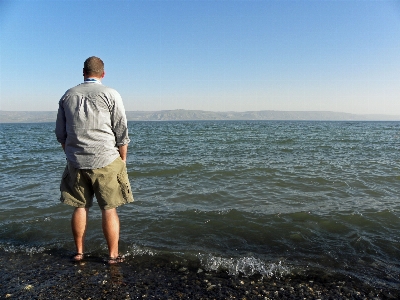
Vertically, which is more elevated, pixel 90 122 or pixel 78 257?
pixel 90 122

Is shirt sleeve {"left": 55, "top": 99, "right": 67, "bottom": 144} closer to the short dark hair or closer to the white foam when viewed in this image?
the short dark hair

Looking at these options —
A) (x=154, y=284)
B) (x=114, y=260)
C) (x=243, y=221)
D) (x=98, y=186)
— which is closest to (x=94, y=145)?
(x=98, y=186)

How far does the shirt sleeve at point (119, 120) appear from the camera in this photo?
3.66m

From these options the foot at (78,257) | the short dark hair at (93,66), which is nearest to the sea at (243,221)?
the foot at (78,257)

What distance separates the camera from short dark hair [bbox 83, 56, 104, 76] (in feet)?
12.3

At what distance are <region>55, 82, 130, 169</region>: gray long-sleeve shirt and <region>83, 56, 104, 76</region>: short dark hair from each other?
0.16 metres

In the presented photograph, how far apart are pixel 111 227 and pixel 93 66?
2.15 meters

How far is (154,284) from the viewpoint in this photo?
3426 millimetres

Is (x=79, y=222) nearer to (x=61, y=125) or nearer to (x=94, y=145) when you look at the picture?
(x=94, y=145)

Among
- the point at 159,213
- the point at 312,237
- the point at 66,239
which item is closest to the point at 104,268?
the point at 66,239

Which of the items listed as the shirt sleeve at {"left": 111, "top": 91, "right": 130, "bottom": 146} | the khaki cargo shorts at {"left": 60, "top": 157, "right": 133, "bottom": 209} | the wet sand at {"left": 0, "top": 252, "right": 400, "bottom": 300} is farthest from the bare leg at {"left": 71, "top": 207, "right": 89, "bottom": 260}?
the shirt sleeve at {"left": 111, "top": 91, "right": 130, "bottom": 146}

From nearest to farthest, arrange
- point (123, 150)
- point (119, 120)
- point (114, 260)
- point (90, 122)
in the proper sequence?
1. point (90, 122)
2. point (119, 120)
3. point (123, 150)
4. point (114, 260)

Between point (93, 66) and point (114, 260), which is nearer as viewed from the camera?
point (93, 66)

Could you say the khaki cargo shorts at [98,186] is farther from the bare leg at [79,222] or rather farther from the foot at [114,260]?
the foot at [114,260]
